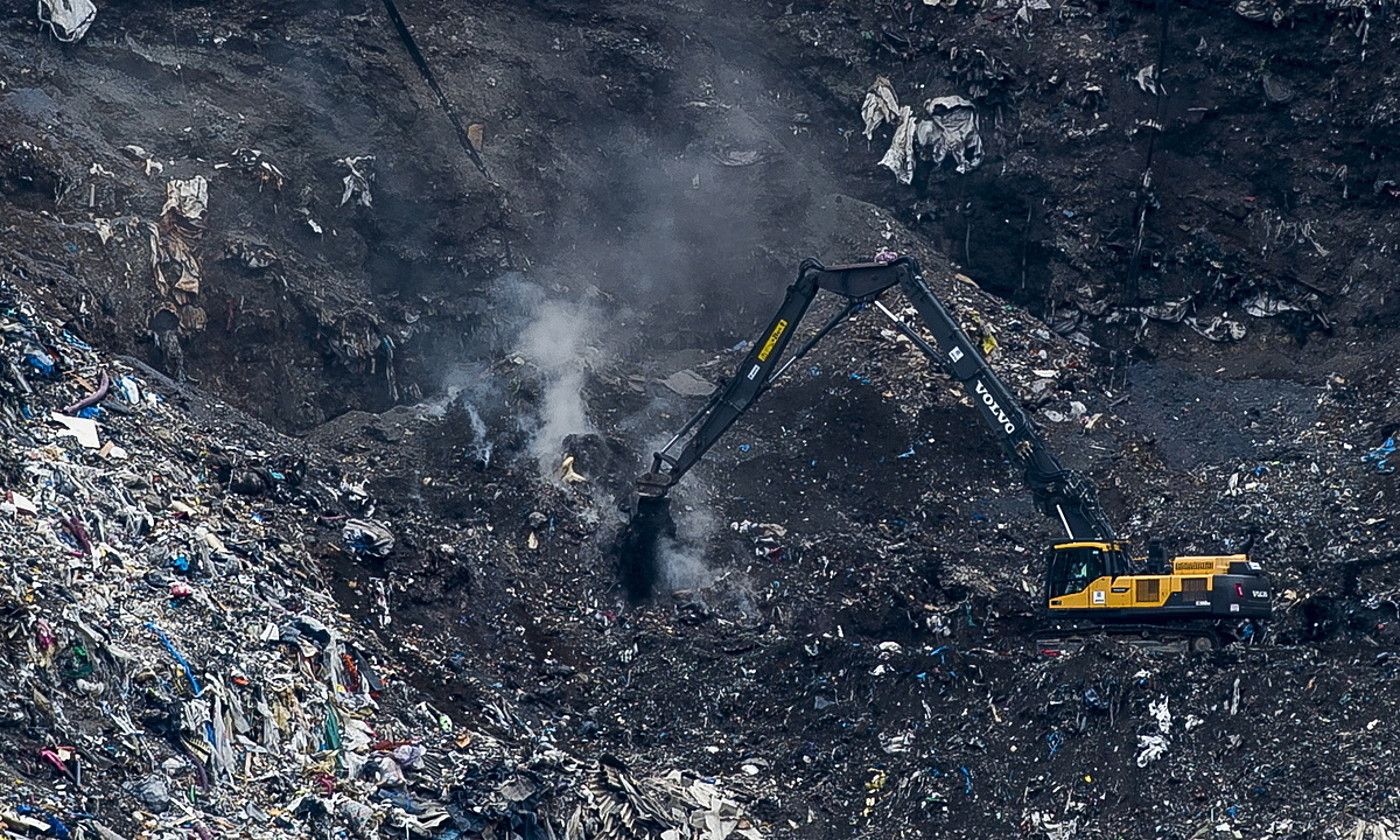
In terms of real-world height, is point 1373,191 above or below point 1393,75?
below

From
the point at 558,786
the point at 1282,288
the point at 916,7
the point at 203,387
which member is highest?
the point at 916,7

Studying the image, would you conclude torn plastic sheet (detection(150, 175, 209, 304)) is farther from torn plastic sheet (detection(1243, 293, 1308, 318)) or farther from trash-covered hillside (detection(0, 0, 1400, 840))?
torn plastic sheet (detection(1243, 293, 1308, 318))

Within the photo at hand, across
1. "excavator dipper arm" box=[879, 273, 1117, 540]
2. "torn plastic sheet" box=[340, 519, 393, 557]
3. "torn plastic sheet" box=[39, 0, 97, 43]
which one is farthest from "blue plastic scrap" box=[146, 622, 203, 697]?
"torn plastic sheet" box=[39, 0, 97, 43]

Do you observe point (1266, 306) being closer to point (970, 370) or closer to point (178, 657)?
point (970, 370)

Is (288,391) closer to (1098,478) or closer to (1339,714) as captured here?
(1098,478)

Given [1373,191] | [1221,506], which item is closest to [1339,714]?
[1221,506]

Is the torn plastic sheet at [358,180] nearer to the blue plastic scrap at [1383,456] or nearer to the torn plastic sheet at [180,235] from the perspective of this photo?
the torn plastic sheet at [180,235]
